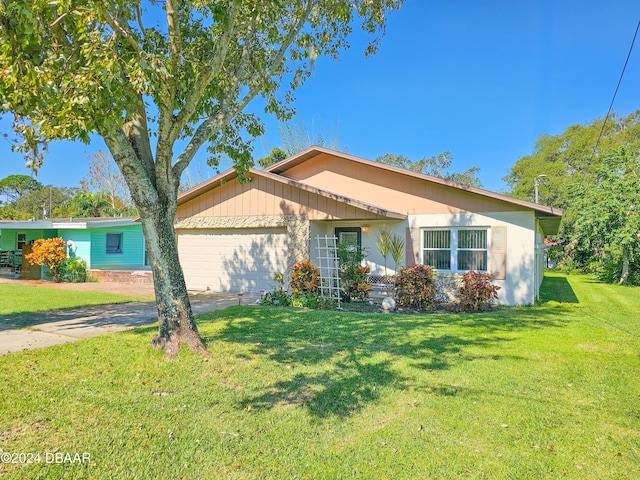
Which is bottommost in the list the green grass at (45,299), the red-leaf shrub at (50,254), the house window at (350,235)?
the green grass at (45,299)

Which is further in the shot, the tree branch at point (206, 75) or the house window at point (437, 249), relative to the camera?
the house window at point (437, 249)

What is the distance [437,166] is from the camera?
3772 centimetres

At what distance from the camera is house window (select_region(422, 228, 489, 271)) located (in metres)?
Answer: 11.2

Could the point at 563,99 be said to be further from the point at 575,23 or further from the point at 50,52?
the point at 50,52

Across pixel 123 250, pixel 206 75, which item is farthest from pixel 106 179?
pixel 206 75

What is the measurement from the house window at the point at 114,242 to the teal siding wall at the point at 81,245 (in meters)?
1.09

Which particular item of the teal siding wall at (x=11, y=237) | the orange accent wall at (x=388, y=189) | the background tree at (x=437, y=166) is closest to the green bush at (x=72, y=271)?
the teal siding wall at (x=11, y=237)

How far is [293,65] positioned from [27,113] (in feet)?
18.8

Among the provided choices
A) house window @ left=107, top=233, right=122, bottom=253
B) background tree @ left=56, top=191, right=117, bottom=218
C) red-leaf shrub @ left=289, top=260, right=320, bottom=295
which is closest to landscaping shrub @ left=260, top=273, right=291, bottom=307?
red-leaf shrub @ left=289, top=260, right=320, bottom=295

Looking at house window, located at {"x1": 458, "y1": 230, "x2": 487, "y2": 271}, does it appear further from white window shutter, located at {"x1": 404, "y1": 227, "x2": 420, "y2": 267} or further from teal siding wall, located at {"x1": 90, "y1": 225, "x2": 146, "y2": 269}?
teal siding wall, located at {"x1": 90, "y1": 225, "x2": 146, "y2": 269}

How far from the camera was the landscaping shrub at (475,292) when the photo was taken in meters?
9.95

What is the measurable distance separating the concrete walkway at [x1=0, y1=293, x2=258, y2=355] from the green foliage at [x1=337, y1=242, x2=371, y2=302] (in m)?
2.90

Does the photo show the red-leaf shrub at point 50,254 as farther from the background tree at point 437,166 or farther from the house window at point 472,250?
the background tree at point 437,166

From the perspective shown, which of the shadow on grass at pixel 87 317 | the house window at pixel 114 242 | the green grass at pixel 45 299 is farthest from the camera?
the house window at pixel 114 242
